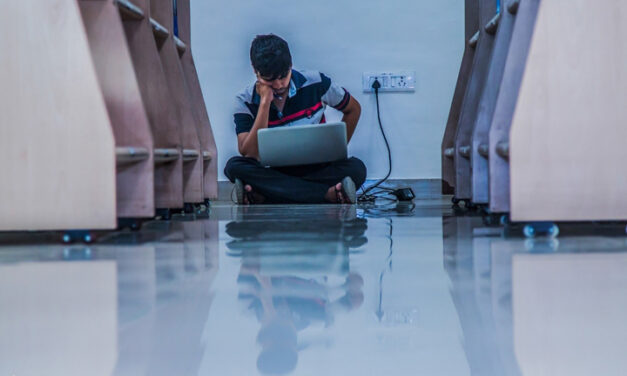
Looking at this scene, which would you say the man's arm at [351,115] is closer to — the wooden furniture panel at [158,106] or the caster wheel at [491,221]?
the wooden furniture panel at [158,106]

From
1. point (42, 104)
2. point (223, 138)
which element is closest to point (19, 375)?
point (42, 104)

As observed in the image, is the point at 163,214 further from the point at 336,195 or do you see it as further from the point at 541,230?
the point at 541,230

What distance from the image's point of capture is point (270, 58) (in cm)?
312

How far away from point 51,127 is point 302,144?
1.67m

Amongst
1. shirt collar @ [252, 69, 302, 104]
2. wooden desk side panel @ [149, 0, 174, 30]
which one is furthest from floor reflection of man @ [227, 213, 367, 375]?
shirt collar @ [252, 69, 302, 104]

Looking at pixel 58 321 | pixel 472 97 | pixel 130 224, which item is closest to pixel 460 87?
pixel 472 97

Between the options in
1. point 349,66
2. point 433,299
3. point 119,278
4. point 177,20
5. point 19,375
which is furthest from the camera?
point 349,66

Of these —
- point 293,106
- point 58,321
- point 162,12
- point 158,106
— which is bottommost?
point 58,321

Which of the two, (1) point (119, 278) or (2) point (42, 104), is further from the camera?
(2) point (42, 104)

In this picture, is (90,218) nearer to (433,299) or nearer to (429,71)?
(433,299)

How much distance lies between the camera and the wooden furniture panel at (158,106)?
208 cm

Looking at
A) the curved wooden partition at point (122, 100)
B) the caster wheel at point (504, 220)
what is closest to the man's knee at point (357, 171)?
the caster wheel at point (504, 220)

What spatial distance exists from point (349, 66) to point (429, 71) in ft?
1.56

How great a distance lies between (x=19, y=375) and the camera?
0.56 meters
